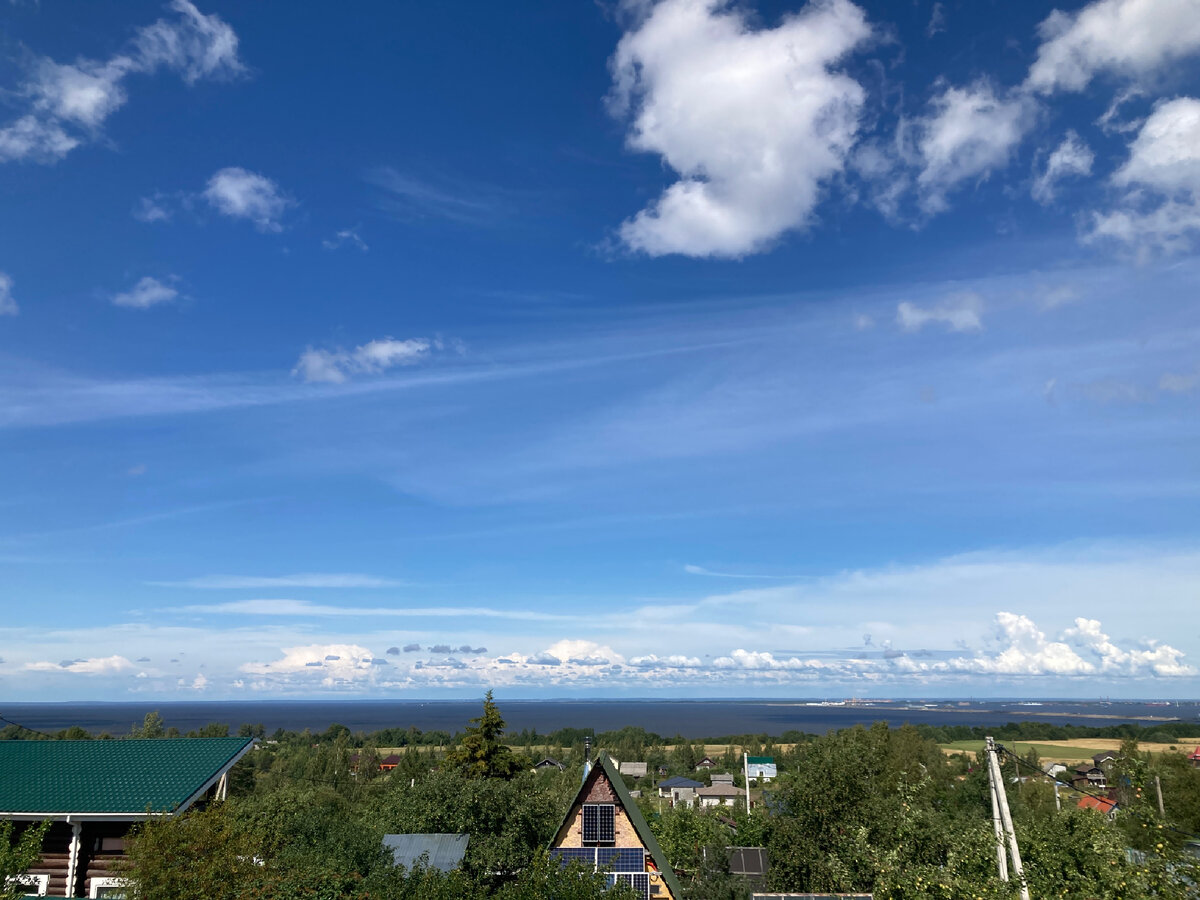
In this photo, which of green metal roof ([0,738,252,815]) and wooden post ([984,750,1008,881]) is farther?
green metal roof ([0,738,252,815])

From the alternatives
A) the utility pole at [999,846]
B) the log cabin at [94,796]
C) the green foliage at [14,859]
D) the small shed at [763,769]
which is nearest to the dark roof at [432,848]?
the log cabin at [94,796]

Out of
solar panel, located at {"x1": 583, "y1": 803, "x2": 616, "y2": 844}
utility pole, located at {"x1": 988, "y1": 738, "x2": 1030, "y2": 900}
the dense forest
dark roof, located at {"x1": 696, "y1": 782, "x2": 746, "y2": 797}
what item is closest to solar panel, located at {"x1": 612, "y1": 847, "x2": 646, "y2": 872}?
solar panel, located at {"x1": 583, "y1": 803, "x2": 616, "y2": 844}

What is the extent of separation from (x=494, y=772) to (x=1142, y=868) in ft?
189

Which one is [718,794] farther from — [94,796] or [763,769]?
[94,796]

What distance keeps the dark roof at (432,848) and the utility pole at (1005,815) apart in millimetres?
26166

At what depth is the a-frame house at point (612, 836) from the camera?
1419 inches

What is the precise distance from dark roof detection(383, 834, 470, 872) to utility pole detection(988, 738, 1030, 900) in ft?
85.8

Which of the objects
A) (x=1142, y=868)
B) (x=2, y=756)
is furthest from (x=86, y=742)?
(x=1142, y=868)

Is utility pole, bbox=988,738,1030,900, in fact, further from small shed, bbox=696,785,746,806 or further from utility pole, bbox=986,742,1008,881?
small shed, bbox=696,785,746,806

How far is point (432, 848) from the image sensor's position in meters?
39.0

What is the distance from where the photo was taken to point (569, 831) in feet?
123

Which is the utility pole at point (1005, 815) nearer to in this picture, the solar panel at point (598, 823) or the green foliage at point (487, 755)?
the solar panel at point (598, 823)

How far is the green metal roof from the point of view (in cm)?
2975

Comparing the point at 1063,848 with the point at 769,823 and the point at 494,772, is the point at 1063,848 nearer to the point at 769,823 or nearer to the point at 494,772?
the point at 769,823
